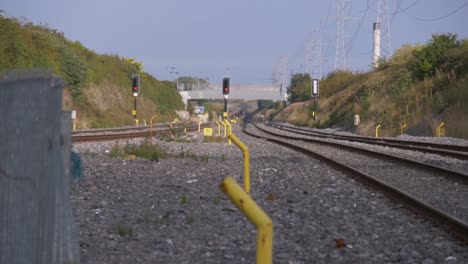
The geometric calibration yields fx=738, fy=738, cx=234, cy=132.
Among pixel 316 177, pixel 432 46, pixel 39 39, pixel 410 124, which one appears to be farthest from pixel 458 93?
pixel 39 39

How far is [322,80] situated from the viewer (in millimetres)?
109562

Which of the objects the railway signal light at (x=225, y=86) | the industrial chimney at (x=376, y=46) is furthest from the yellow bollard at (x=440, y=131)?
the industrial chimney at (x=376, y=46)

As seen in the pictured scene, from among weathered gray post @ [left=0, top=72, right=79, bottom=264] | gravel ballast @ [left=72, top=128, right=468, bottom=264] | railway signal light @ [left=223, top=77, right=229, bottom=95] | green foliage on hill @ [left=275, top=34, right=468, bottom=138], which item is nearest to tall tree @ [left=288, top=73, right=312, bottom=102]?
green foliage on hill @ [left=275, top=34, right=468, bottom=138]

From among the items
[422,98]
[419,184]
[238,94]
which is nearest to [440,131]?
[422,98]

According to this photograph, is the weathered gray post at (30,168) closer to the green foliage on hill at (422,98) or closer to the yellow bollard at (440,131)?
the yellow bollard at (440,131)

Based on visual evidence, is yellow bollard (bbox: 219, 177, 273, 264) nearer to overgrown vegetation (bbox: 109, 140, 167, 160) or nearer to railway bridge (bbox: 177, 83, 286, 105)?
overgrown vegetation (bbox: 109, 140, 167, 160)

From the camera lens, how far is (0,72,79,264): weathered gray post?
468 centimetres

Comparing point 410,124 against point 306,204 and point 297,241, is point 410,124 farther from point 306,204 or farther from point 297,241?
point 297,241

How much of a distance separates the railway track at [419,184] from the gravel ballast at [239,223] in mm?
215

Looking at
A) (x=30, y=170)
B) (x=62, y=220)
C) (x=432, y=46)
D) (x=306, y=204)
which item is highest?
(x=432, y=46)

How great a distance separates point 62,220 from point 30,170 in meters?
0.42

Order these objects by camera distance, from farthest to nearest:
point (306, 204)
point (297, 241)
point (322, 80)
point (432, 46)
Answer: point (322, 80)
point (432, 46)
point (306, 204)
point (297, 241)

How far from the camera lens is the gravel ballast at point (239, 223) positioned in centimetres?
694

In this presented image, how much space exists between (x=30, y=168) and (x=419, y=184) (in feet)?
31.7
